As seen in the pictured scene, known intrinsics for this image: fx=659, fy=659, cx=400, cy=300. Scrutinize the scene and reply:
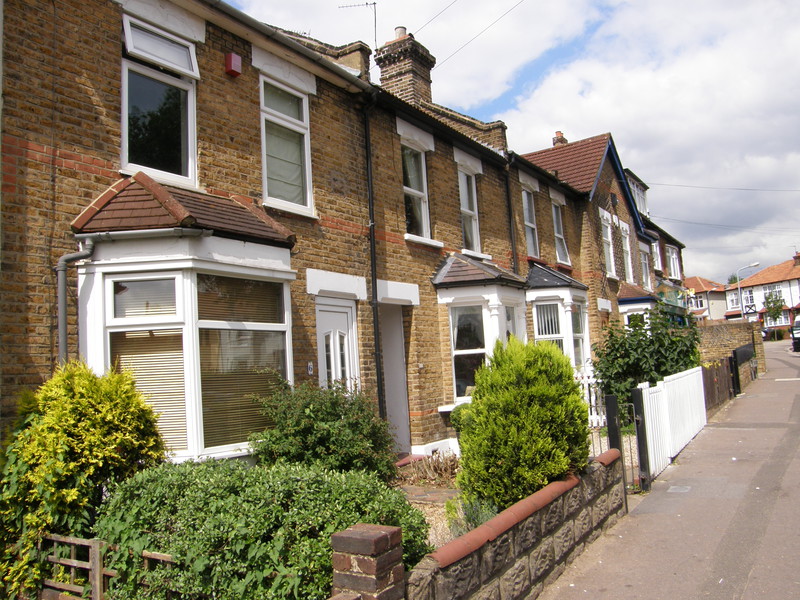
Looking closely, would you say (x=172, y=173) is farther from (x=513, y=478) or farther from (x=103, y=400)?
(x=513, y=478)

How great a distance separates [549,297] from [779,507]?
25.8 feet

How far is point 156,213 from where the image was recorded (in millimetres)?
6301

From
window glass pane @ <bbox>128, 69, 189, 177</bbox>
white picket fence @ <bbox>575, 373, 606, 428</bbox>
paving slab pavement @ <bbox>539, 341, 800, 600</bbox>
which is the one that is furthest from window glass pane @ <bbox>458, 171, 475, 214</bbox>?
window glass pane @ <bbox>128, 69, 189, 177</bbox>

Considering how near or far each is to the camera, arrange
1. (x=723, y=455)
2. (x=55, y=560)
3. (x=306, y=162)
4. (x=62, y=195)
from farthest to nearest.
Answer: (x=723, y=455)
(x=306, y=162)
(x=62, y=195)
(x=55, y=560)

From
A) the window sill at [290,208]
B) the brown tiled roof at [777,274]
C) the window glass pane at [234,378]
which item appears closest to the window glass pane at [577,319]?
the window sill at [290,208]

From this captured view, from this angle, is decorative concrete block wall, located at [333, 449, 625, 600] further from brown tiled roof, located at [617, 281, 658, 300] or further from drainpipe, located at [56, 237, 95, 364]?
brown tiled roof, located at [617, 281, 658, 300]

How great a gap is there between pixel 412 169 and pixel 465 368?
144 inches

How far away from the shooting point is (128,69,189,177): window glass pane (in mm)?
7016

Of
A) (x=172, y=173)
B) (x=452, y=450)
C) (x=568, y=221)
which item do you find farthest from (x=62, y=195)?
(x=568, y=221)

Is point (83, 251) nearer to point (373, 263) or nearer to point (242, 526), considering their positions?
point (242, 526)

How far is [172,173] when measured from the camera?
7.34m

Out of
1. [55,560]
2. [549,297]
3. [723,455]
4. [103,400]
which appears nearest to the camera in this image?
[55,560]

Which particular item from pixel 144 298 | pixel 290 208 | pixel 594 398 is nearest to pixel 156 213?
pixel 144 298

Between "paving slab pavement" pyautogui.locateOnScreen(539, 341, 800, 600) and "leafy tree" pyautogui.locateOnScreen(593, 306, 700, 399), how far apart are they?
2.15 m
